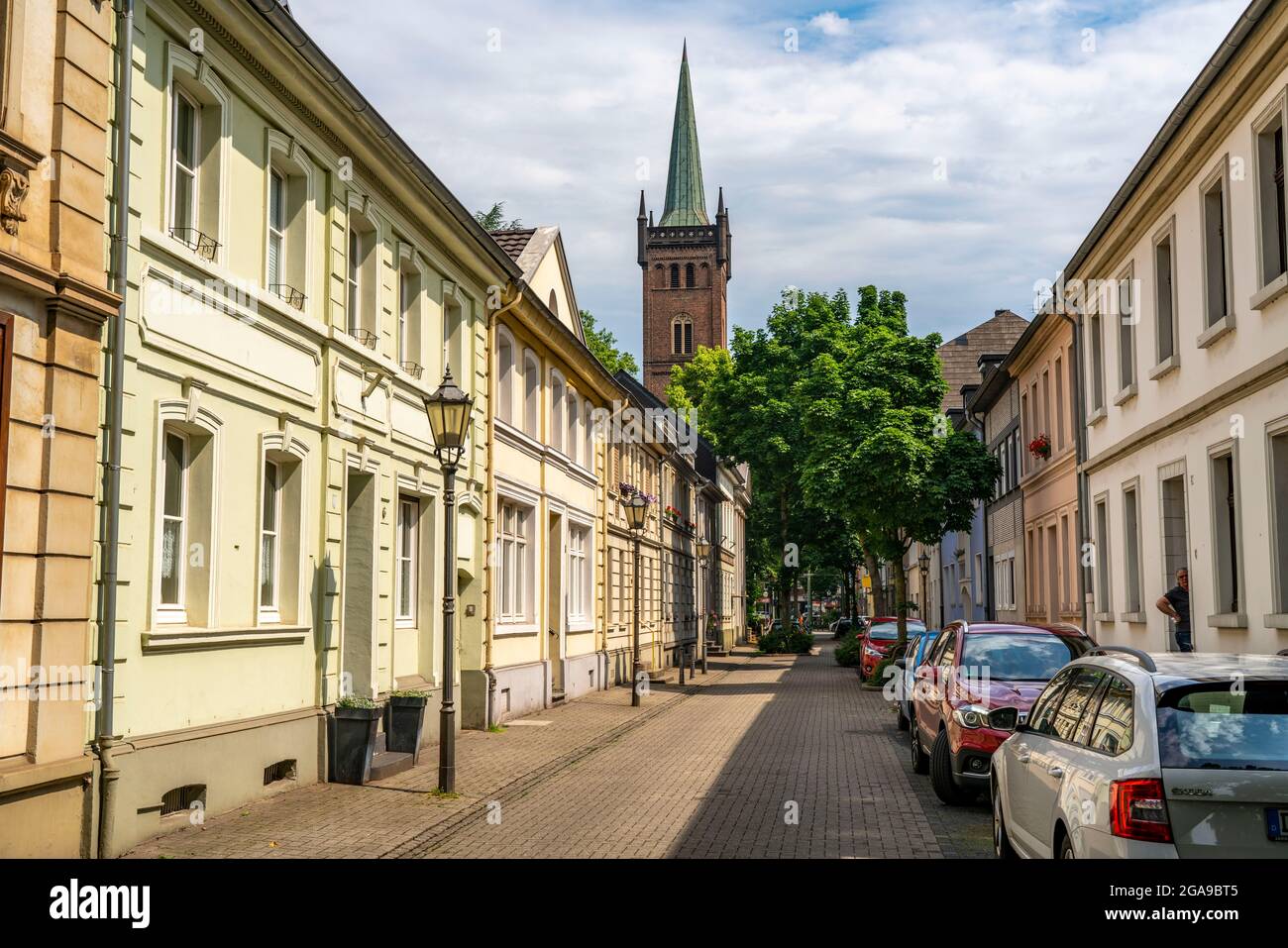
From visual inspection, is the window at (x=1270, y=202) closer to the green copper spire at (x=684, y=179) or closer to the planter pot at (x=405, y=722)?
the planter pot at (x=405, y=722)

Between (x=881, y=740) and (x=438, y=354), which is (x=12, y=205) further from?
(x=881, y=740)

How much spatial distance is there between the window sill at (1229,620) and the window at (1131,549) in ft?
16.2

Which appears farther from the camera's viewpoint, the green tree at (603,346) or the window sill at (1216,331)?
the green tree at (603,346)

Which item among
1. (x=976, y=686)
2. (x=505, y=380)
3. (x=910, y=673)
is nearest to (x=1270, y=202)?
(x=976, y=686)

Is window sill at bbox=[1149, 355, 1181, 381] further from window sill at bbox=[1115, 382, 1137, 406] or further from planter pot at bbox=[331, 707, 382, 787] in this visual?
planter pot at bbox=[331, 707, 382, 787]

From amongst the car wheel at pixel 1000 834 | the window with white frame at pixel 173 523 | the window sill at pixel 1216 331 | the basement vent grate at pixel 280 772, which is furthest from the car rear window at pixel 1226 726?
the window sill at pixel 1216 331

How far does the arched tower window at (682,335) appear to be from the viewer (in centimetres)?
10644

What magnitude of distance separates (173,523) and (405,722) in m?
4.96

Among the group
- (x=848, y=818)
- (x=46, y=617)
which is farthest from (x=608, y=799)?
(x=46, y=617)

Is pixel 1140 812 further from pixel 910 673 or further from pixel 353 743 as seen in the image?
pixel 910 673

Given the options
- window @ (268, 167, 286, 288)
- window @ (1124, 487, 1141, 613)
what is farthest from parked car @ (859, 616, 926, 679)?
window @ (268, 167, 286, 288)

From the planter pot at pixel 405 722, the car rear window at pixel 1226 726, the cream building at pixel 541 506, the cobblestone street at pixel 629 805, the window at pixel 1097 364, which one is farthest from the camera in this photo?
the window at pixel 1097 364

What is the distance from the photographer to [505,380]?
915 inches
